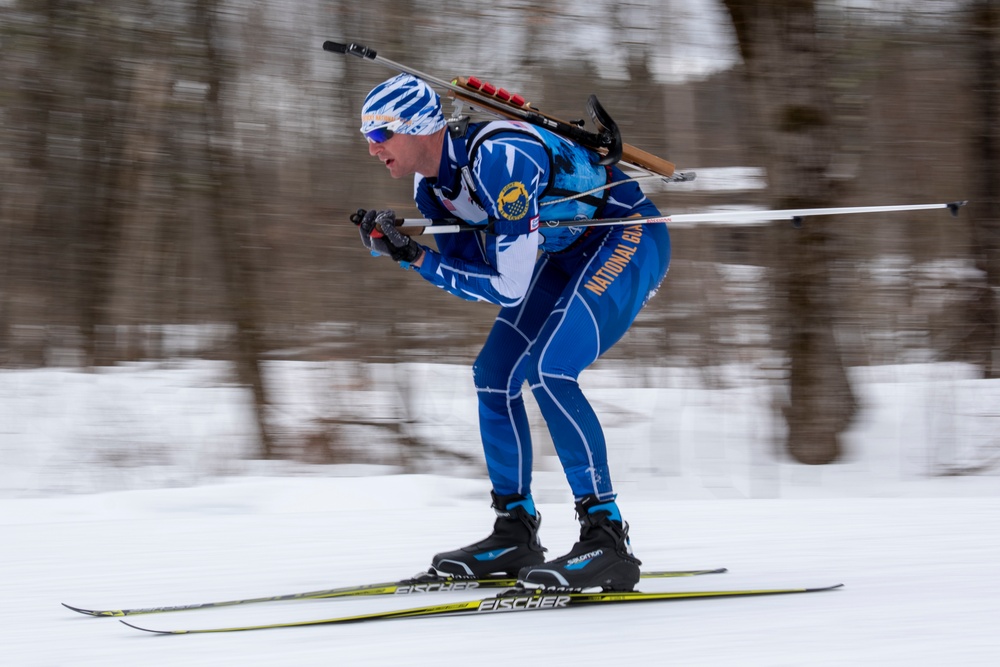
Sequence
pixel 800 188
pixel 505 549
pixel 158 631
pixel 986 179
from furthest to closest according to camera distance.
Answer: pixel 986 179
pixel 800 188
pixel 505 549
pixel 158 631

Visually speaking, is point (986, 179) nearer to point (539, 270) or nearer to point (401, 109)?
point (539, 270)

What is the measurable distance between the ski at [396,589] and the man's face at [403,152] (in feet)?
4.24

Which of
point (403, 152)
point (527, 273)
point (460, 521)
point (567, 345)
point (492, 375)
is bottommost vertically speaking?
point (460, 521)

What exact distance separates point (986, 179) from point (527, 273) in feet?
14.4

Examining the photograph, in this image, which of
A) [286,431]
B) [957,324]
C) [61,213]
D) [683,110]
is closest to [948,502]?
[957,324]

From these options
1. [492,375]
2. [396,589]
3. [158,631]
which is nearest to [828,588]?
[492,375]

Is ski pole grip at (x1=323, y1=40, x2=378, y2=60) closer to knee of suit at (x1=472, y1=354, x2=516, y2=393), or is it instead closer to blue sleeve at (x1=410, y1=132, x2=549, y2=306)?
blue sleeve at (x1=410, y1=132, x2=549, y2=306)

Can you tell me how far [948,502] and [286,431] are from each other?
3656 millimetres

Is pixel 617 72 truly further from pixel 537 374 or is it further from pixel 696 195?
pixel 537 374

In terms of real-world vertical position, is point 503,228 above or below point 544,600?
above

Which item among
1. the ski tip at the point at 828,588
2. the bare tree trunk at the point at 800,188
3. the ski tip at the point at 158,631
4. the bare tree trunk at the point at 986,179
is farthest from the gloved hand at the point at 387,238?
the bare tree trunk at the point at 986,179

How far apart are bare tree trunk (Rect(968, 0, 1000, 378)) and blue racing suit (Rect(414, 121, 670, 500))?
366 centimetres

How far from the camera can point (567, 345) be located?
3023mm

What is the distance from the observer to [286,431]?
610 centimetres
